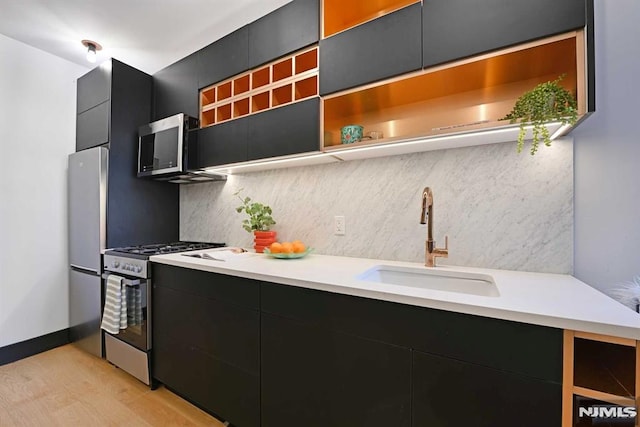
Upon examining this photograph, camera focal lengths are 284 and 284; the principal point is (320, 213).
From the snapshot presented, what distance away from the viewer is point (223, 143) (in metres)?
1.93

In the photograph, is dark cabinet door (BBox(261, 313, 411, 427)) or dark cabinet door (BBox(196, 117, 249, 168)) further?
dark cabinet door (BBox(196, 117, 249, 168))

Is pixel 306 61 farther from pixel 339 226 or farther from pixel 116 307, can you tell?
pixel 116 307

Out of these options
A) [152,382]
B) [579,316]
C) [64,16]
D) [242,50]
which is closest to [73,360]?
[152,382]

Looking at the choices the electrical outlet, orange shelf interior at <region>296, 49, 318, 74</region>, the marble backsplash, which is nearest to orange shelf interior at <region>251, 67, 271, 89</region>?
orange shelf interior at <region>296, 49, 318, 74</region>

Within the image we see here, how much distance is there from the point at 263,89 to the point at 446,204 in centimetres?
129

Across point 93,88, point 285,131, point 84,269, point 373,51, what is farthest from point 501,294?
point 93,88

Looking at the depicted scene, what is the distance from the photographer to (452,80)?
4.46 feet

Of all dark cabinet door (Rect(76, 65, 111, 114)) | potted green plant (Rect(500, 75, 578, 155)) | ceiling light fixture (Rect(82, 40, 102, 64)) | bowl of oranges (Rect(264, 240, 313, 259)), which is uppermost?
ceiling light fixture (Rect(82, 40, 102, 64))

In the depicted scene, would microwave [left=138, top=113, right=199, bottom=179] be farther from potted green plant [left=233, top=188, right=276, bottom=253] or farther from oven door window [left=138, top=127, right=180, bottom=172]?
potted green plant [left=233, top=188, right=276, bottom=253]

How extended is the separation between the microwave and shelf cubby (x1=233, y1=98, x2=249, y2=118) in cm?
36

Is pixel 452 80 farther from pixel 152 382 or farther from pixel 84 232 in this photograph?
pixel 84 232

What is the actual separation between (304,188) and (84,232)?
1.81m

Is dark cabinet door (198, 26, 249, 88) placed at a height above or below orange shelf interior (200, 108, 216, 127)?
above

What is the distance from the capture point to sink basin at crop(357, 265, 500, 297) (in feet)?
4.20
